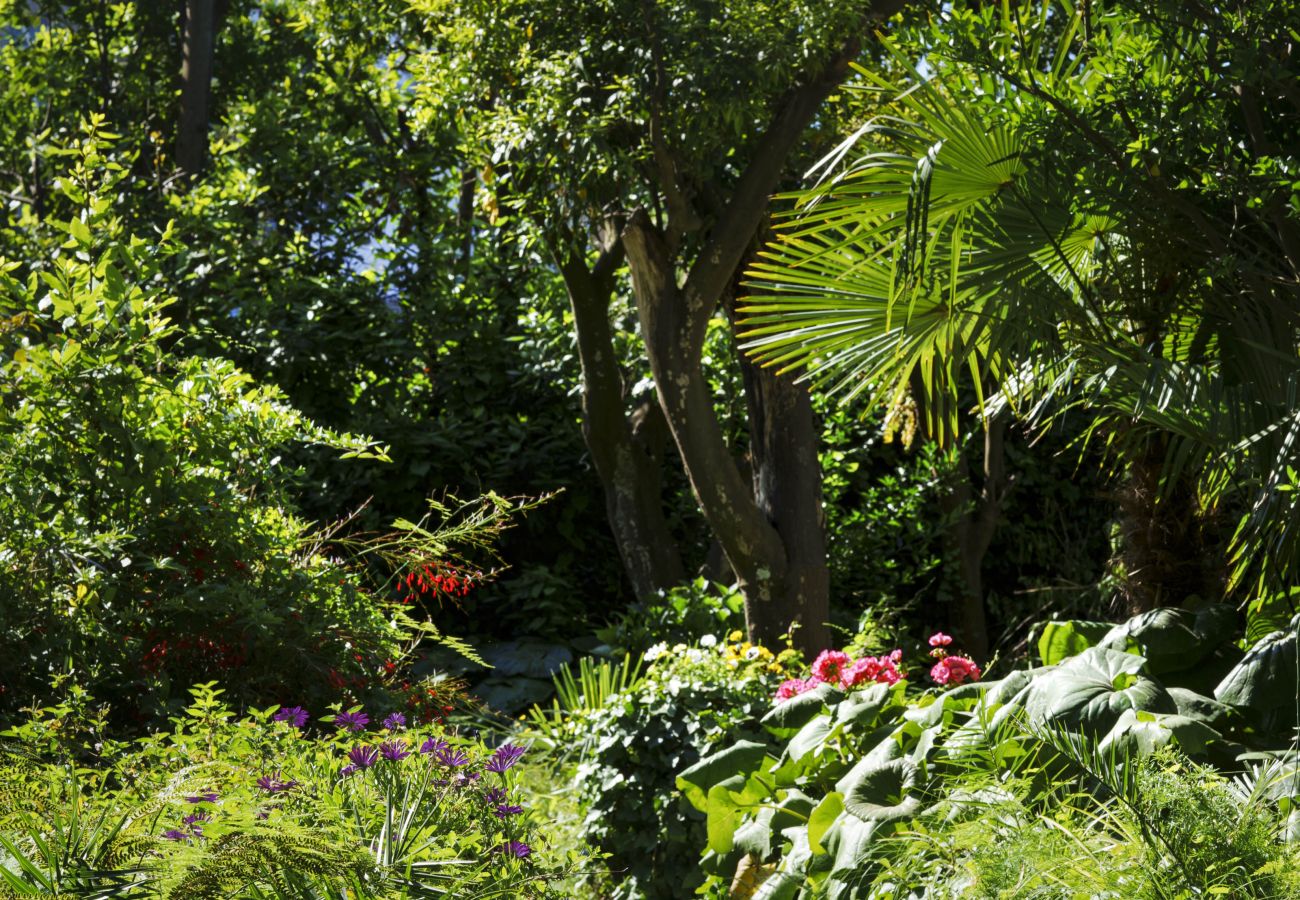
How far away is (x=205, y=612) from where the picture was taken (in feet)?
11.3

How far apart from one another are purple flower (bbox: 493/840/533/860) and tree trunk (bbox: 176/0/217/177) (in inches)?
364

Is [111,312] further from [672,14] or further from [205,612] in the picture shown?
[672,14]

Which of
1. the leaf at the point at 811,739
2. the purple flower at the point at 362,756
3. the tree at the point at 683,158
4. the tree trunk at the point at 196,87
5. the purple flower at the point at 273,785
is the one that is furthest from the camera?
the tree trunk at the point at 196,87

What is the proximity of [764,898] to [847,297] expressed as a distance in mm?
2020

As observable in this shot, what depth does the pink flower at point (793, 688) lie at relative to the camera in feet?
14.4

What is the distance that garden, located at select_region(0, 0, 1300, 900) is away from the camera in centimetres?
250

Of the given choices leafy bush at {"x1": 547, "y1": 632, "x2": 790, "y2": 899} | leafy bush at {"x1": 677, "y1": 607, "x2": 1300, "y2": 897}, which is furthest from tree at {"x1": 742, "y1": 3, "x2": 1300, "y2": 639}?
leafy bush at {"x1": 547, "y1": 632, "x2": 790, "y2": 899}

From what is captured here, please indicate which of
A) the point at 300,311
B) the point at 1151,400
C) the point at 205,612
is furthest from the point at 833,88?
the point at 300,311

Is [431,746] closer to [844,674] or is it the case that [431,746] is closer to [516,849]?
[516,849]

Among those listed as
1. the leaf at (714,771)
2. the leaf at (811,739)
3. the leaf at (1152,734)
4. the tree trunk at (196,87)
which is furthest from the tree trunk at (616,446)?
the tree trunk at (196,87)

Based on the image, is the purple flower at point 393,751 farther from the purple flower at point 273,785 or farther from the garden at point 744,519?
the purple flower at point 273,785

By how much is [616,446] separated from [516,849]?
4.66 meters

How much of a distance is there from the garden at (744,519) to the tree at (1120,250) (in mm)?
19

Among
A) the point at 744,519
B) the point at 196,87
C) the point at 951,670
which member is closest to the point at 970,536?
the point at 744,519
